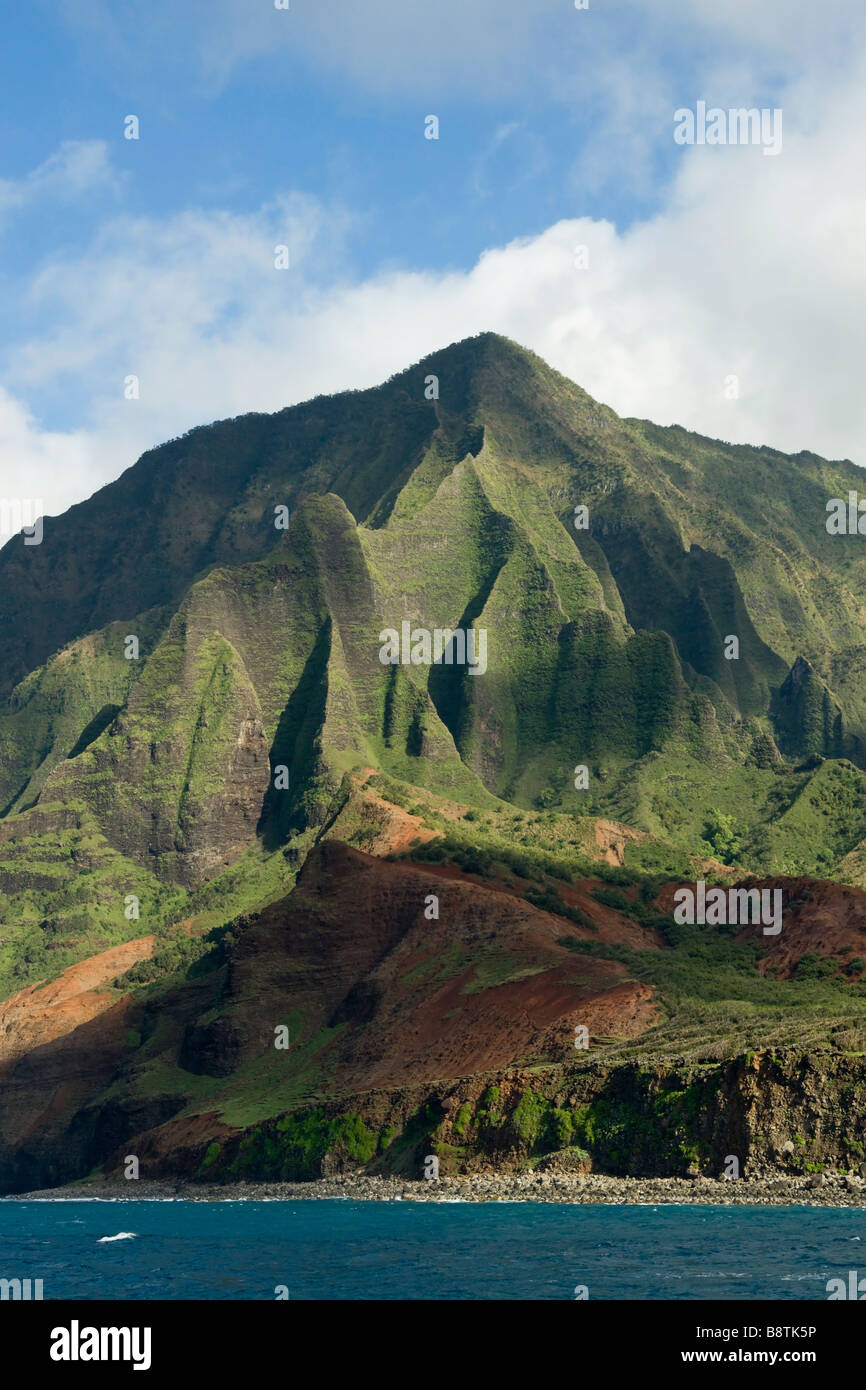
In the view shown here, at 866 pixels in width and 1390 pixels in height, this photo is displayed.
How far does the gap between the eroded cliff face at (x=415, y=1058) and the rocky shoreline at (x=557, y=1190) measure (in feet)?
4.71

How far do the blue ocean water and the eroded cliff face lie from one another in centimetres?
851

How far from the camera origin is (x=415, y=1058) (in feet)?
458

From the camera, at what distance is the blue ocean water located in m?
70.9

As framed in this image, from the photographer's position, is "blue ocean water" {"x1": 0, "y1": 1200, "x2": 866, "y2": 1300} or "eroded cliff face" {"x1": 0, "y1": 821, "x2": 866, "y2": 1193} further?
"eroded cliff face" {"x1": 0, "y1": 821, "x2": 866, "y2": 1193}

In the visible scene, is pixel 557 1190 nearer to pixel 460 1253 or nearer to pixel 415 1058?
pixel 460 1253

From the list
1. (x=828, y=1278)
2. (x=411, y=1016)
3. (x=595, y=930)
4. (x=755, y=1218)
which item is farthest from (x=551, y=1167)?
(x=595, y=930)

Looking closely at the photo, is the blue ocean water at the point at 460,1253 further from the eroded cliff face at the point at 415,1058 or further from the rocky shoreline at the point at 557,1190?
the eroded cliff face at the point at 415,1058

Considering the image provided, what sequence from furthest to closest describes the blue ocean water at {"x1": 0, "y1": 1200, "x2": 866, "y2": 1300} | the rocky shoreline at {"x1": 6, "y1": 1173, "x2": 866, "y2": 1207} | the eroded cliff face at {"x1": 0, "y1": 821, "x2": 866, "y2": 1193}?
the eroded cliff face at {"x1": 0, "y1": 821, "x2": 866, "y2": 1193}
the rocky shoreline at {"x1": 6, "y1": 1173, "x2": 866, "y2": 1207}
the blue ocean water at {"x1": 0, "y1": 1200, "x2": 866, "y2": 1300}

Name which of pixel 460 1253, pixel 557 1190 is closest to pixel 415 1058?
pixel 557 1190

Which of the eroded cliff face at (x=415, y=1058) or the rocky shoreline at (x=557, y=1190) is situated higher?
the eroded cliff face at (x=415, y=1058)

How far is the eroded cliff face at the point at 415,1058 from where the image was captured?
108 meters

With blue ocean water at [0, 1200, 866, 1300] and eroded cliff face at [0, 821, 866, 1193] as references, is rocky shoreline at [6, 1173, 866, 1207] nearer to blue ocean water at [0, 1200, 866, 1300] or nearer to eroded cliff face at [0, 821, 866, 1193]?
eroded cliff face at [0, 821, 866, 1193]

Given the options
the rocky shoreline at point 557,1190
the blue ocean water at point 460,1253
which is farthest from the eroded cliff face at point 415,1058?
the blue ocean water at point 460,1253

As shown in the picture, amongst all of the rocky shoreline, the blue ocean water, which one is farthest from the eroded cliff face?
the blue ocean water
